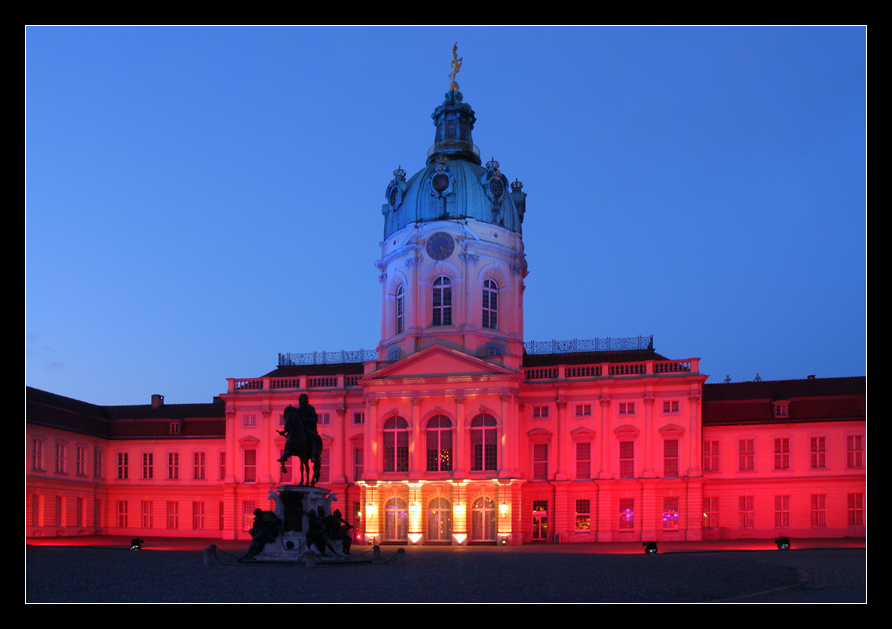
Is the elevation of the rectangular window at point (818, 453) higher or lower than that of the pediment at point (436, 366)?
lower

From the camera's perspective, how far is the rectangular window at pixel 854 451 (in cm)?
5581

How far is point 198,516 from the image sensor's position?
6494cm

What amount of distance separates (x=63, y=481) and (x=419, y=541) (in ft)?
76.2

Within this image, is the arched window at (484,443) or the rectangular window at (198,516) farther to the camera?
the rectangular window at (198,516)

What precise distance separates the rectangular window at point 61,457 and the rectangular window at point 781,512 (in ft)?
142

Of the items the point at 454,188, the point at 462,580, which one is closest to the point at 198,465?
the point at 454,188

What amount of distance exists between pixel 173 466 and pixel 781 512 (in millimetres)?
38528

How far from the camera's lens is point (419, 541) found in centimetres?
5566

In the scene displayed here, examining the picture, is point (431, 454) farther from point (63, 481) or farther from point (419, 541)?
point (63, 481)

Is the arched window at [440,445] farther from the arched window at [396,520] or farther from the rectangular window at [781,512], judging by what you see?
the rectangular window at [781,512]

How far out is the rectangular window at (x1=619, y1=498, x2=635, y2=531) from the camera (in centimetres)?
5612

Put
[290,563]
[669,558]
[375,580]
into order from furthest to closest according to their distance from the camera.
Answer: [669,558]
[290,563]
[375,580]

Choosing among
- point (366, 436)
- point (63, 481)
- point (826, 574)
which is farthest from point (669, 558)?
point (63, 481)

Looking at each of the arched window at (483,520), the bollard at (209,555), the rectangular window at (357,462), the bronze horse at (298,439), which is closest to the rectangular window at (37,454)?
the rectangular window at (357,462)
